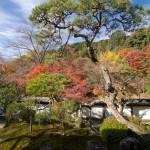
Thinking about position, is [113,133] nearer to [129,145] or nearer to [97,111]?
[129,145]

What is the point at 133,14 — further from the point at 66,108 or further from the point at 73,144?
the point at 73,144

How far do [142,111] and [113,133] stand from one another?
1170cm

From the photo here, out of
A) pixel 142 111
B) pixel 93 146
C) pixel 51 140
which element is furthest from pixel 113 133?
pixel 142 111

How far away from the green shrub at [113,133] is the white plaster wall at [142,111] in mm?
11008

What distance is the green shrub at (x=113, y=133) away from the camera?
1002 cm

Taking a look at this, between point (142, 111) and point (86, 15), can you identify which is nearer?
point (86, 15)

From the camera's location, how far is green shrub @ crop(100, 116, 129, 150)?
10023 mm

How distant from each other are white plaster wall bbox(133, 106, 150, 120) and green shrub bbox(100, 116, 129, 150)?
11.0 metres

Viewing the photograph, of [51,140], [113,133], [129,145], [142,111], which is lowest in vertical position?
[129,145]

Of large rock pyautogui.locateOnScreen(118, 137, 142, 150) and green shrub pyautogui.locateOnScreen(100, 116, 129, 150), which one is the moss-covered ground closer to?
green shrub pyautogui.locateOnScreen(100, 116, 129, 150)

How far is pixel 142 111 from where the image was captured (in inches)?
824

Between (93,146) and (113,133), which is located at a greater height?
(113,133)

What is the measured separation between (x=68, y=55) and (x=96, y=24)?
69.8 ft

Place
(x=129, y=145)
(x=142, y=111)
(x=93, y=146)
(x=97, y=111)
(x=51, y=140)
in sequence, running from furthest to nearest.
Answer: (x=97, y=111) < (x=142, y=111) < (x=51, y=140) < (x=129, y=145) < (x=93, y=146)
